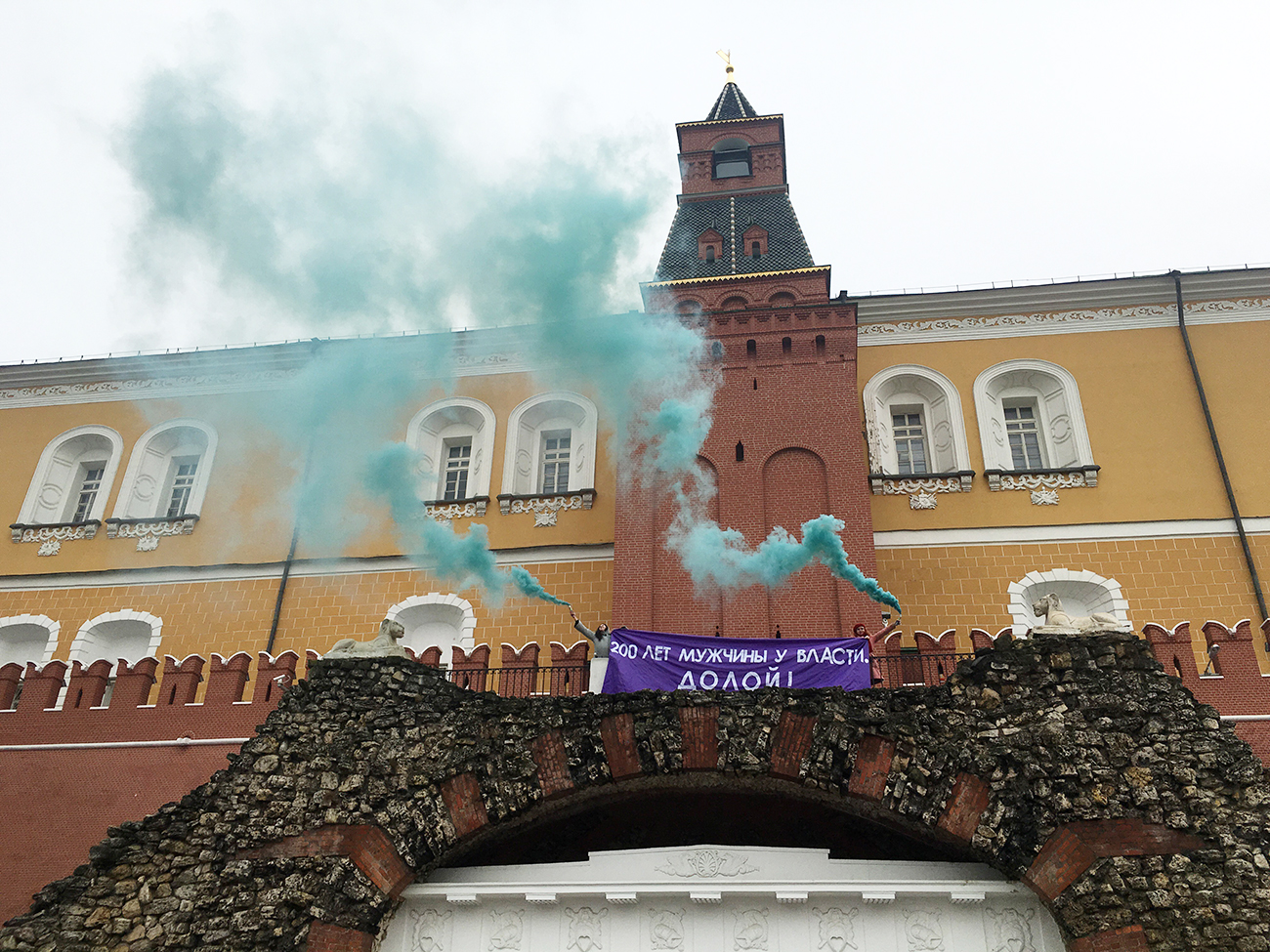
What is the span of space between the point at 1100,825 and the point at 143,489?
1968 cm

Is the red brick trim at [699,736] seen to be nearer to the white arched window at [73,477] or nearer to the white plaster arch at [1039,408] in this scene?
the white plaster arch at [1039,408]

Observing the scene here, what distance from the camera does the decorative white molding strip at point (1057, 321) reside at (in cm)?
2069

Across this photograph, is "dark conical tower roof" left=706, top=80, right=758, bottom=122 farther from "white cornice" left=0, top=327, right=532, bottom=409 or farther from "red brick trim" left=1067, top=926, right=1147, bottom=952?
"red brick trim" left=1067, top=926, right=1147, bottom=952

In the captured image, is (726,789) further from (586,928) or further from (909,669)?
(909,669)

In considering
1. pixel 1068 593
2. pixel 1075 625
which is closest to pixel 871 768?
pixel 1075 625

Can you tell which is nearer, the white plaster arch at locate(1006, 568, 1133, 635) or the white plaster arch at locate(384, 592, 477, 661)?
the white plaster arch at locate(1006, 568, 1133, 635)

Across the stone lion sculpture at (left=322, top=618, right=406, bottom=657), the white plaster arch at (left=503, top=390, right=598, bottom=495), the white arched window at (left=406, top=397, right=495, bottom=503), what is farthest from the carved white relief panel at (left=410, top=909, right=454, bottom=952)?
the white arched window at (left=406, top=397, right=495, bottom=503)

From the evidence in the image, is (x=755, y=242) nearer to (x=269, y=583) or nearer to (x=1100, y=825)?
(x=269, y=583)

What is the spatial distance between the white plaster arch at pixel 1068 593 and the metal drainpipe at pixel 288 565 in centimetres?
1336

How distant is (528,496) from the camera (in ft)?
67.9

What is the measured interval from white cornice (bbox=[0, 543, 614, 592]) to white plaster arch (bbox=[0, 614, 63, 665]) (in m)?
0.70

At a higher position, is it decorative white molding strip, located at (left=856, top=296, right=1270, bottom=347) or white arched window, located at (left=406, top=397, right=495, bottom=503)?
decorative white molding strip, located at (left=856, top=296, right=1270, bottom=347)

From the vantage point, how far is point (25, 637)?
2122cm

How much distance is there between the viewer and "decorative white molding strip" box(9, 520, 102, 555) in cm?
2194
